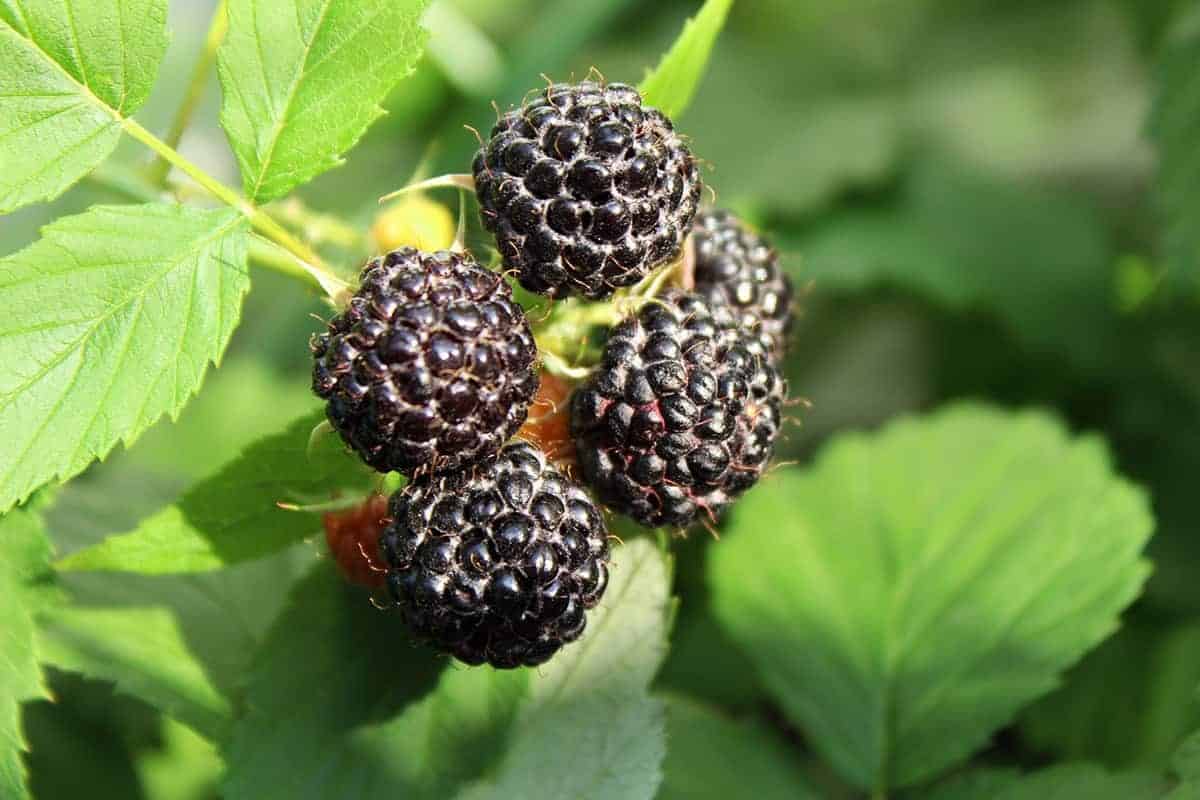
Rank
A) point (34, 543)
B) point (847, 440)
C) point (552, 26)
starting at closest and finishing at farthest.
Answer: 1. point (34, 543)
2. point (847, 440)
3. point (552, 26)

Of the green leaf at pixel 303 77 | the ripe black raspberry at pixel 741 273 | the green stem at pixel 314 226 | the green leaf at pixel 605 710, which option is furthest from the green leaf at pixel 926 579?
the green leaf at pixel 303 77

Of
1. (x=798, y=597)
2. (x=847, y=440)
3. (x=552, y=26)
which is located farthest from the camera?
(x=552, y=26)

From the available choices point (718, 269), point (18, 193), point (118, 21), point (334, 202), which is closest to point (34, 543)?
point (18, 193)

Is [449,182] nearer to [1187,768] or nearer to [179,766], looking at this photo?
[1187,768]

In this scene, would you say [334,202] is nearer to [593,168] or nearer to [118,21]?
[118,21]

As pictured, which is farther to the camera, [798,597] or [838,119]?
[838,119]

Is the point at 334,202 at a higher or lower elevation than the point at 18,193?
lower

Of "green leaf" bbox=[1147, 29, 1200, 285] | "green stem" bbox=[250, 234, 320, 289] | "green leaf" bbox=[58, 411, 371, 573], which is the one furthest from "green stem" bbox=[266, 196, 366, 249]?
"green leaf" bbox=[1147, 29, 1200, 285]
